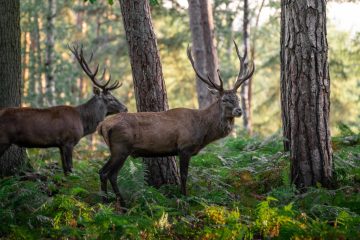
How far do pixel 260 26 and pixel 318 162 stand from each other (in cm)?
2368

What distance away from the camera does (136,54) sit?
852 cm

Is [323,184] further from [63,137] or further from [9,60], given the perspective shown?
[9,60]

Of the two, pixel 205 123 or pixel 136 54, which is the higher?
pixel 136 54

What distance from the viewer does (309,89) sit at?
24.9 ft

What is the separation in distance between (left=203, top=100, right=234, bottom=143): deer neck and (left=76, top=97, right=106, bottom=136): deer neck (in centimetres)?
354

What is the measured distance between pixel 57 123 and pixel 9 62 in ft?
4.75

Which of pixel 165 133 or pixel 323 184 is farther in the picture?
pixel 165 133

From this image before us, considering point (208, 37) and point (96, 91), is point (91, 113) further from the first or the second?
point (208, 37)

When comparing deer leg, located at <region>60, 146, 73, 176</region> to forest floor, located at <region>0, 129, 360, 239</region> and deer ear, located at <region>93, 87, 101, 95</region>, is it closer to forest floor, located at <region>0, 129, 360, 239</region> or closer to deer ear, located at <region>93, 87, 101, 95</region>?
forest floor, located at <region>0, 129, 360, 239</region>

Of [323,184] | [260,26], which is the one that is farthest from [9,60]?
[260,26]

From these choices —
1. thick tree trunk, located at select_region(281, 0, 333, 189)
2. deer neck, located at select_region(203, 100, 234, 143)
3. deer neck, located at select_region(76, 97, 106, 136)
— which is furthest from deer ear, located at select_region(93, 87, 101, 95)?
thick tree trunk, located at select_region(281, 0, 333, 189)

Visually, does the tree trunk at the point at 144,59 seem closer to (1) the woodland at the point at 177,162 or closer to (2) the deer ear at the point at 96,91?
(1) the woodland at the point at 177,162

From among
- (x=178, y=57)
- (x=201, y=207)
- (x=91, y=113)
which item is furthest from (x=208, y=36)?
(x=178, y=57)

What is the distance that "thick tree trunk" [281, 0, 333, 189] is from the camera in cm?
758
